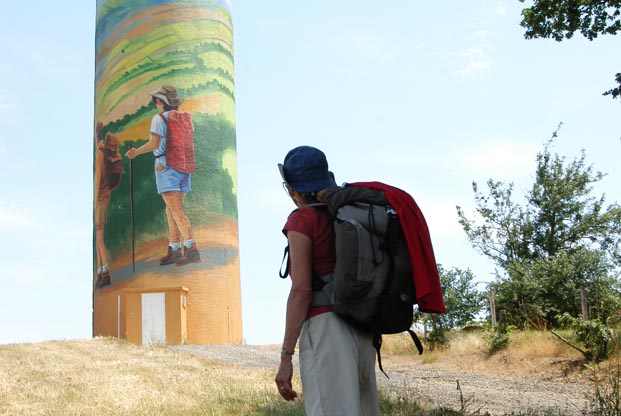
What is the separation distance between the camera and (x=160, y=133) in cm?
2708

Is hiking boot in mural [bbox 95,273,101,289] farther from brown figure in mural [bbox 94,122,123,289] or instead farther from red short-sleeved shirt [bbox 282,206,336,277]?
red short-sleeved shirt [bbox 282,206,336,277]

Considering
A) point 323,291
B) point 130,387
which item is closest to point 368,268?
point 323,291

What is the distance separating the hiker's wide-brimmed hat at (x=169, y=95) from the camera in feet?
89.7

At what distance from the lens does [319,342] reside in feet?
12.4

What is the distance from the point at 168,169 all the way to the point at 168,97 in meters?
2.55

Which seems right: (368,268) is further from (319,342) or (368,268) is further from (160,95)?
(160,95)

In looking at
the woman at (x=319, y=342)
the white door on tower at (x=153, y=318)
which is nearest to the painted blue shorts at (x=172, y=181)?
the white door on tower at (x=153, y=318)

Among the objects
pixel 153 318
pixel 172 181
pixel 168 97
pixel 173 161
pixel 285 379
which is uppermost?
pixel 168 97

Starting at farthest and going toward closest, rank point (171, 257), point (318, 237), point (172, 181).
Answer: point (172, 181), point (171, 257), point (318, 237)

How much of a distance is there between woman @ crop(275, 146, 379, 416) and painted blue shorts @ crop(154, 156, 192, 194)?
23046mm

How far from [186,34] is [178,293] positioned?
9.30 meters

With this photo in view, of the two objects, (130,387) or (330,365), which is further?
(130,387)

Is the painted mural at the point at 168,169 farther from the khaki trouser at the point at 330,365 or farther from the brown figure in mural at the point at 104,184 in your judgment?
the khaki trouser at the point at 330,365

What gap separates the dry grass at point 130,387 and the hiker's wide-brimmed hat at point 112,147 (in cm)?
1305
